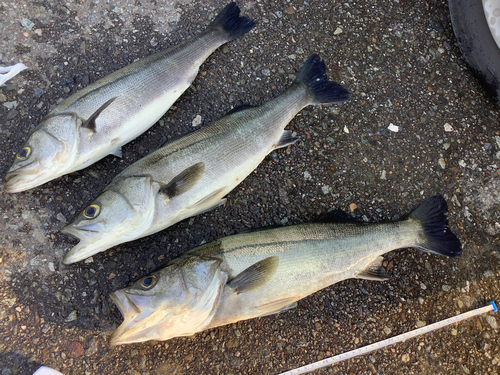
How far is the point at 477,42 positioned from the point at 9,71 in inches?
180

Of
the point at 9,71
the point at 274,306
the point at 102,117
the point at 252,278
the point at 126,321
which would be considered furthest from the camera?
the point at 9,71

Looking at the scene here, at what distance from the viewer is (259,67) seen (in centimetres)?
340

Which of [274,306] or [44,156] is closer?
[274,306]

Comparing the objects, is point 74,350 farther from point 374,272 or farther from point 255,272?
point 374,272

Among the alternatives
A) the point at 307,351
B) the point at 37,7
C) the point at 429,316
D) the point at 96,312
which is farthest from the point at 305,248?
the point at 37,7

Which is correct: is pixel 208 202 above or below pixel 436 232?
above

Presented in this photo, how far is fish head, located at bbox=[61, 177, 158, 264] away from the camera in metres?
2.44

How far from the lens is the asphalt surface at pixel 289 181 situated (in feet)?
9.03

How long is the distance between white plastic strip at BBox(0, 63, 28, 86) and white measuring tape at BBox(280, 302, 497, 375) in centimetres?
352

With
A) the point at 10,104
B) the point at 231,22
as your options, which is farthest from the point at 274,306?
the point at 10,104

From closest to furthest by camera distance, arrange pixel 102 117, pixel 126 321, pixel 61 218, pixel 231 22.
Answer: pixel 126 321 < pixel 102 117 < pixel 61 218 < pixel 231 22

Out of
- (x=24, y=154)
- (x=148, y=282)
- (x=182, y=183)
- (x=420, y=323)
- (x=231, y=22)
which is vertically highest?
(x=24, y=154)

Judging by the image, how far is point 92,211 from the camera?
2453 millimetres

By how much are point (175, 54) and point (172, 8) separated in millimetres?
737
